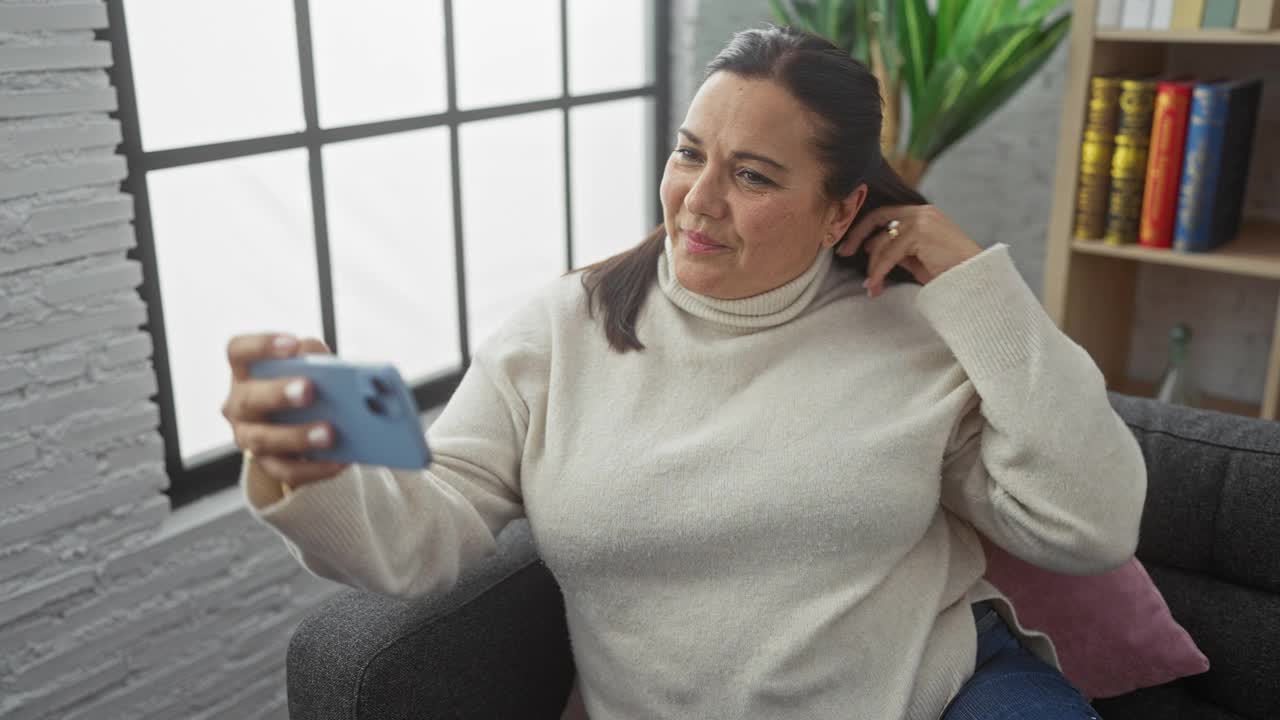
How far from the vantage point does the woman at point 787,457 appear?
51.3 inches

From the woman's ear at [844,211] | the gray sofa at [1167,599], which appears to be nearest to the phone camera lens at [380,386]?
the gray sofa at [1167,599]

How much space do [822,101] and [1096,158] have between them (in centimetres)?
108

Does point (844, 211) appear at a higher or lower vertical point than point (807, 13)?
lower

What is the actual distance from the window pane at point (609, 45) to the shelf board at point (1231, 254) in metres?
1.18

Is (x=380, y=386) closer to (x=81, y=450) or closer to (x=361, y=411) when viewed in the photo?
(x=361, y=411)

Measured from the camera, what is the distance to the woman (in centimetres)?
130

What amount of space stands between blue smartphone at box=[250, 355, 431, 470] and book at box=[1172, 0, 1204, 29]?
1.69m

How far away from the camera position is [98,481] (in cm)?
172

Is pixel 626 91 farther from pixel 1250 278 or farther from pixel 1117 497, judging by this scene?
pixel 1117 497

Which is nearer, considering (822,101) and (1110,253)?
(822,101)

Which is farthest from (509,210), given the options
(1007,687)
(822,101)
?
(1007,687)

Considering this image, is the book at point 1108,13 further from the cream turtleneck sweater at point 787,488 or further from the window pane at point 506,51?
the window pane at point 506,51

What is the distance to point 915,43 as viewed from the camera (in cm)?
227

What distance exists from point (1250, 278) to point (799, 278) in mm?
1470
